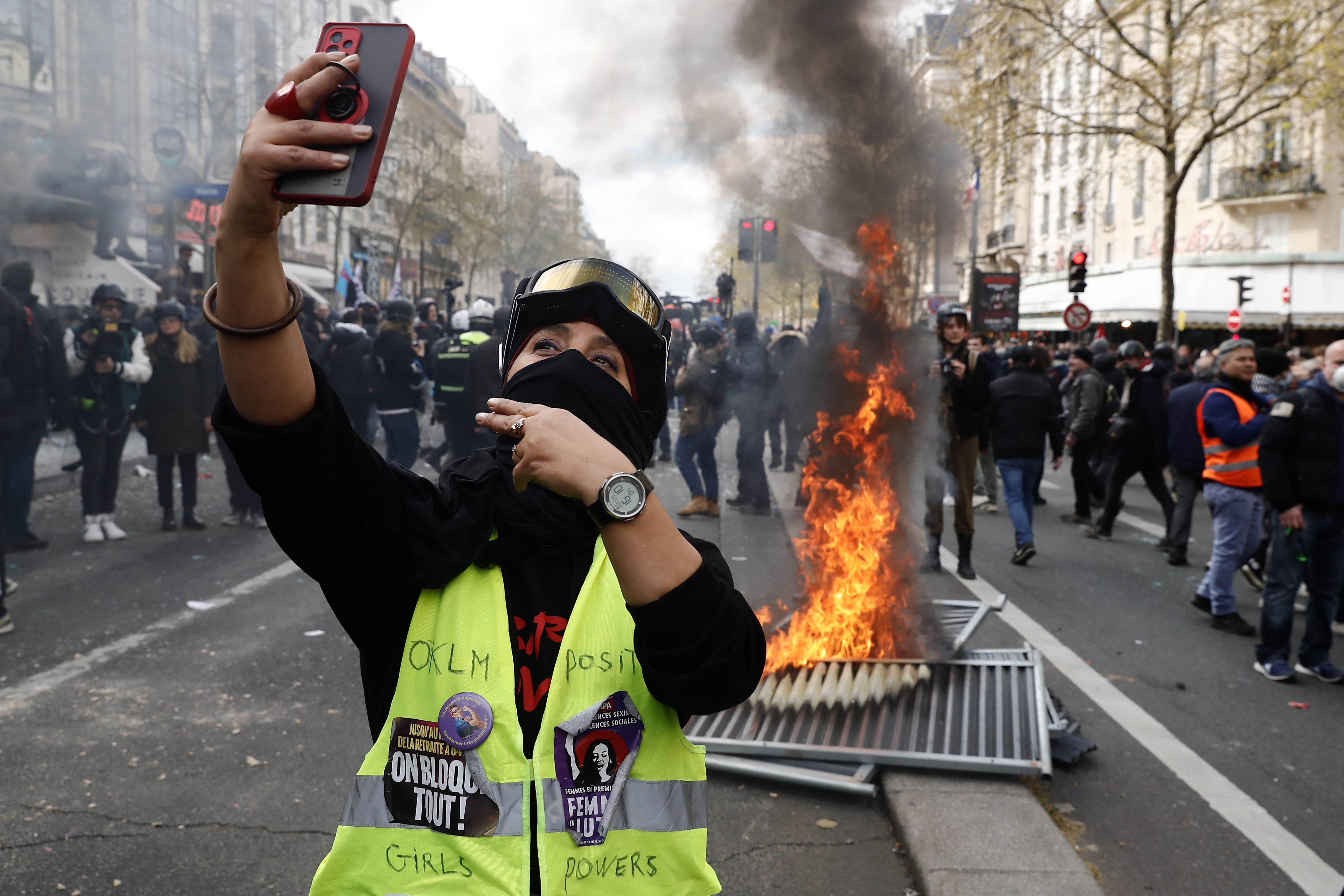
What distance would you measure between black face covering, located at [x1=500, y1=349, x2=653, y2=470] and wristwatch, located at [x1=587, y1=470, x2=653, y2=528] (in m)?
0.29

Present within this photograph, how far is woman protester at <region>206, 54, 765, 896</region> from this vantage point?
1.23 metres

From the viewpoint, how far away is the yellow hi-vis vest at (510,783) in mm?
1346

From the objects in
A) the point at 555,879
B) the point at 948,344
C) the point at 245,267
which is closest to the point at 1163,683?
the point at 948,344

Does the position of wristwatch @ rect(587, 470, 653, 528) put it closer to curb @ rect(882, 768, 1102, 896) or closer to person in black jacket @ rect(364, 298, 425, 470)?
curb @ rect(882, 768, 1102, 896)

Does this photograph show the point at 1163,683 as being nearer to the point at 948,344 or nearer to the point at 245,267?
the point at 948,344

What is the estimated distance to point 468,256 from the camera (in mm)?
48656

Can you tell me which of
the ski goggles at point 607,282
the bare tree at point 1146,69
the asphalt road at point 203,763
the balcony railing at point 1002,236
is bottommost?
the asphalt road at point 203,763

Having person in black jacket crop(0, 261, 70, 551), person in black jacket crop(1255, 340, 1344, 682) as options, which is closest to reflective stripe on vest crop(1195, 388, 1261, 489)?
person in black jacket crop(1255, 340, 1344, 682)

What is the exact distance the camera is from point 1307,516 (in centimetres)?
538

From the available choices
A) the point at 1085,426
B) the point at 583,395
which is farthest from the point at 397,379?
the point at 583,395

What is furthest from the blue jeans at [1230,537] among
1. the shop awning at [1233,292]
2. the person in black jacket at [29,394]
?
the shop awning at [1233,292]

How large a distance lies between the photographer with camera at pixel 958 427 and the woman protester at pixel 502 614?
254 inches

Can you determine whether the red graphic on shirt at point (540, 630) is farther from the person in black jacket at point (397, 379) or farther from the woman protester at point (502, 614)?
the person in black jacket at point (397, 379)

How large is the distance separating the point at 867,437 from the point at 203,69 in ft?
67.3
